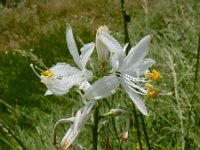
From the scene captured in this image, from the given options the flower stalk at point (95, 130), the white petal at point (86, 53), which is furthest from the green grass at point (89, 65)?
the flower stalk at point (95, 130)

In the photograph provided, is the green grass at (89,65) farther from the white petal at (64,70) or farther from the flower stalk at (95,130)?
the flower stalk at (95,130)

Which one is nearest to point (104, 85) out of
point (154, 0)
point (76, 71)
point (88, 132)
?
point (76, 71)

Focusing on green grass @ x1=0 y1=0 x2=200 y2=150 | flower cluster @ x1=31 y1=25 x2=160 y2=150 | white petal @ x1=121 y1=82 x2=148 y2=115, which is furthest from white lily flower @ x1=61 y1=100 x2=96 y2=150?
green grass @ x1=0 y1=0 x2=200 y2=150

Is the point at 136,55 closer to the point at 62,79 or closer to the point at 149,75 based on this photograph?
the point at 149,75

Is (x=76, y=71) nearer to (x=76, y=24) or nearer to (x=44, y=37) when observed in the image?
(x=44, y=37)

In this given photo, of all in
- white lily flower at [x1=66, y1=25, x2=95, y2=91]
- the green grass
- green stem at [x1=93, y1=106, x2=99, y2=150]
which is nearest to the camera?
green stem at [x1=93, y1=106, x2=99, y2=150]

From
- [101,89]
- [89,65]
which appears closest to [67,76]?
[101,89]

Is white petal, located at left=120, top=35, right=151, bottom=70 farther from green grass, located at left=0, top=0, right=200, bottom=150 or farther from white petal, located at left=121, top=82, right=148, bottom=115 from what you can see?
green grass, located at left=0, top=0, right=200, bottom=150

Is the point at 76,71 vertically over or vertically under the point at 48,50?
over
